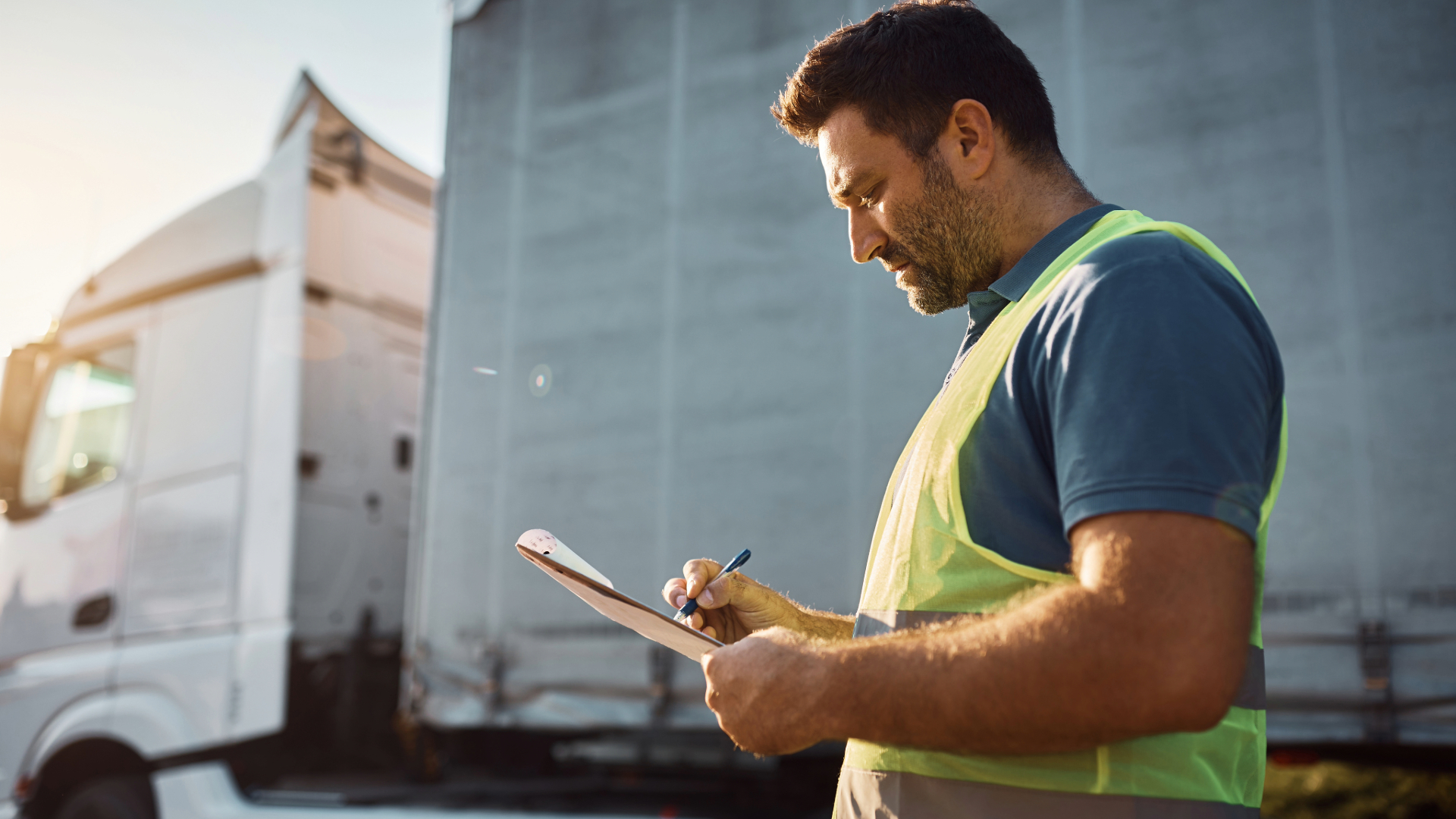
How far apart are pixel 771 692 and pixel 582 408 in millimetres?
2978

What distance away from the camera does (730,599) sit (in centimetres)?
169

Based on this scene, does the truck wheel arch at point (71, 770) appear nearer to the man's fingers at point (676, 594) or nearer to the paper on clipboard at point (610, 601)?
the man's fingers at point (676, 594)

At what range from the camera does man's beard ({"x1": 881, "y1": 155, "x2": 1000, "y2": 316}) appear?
1365 mm

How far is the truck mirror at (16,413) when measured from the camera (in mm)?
5211

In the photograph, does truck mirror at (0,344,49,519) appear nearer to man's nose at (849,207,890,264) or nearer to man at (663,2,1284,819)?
man's nose at (849,207,890,264)

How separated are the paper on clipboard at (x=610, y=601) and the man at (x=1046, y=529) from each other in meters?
0.15

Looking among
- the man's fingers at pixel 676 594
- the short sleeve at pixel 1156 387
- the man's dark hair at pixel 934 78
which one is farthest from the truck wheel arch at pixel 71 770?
the short sleeve at pixel 1156 387

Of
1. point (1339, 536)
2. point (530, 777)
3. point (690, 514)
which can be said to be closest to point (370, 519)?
point (530, 777)

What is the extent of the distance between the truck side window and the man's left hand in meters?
4.75

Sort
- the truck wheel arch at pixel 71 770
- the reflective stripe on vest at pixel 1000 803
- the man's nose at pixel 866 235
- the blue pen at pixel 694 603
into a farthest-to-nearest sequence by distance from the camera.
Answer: the truck wheel arch at pixel 71 770, the blue pen at pixel 694 603, the man's nose at pixel 866 235, the reflective stripe on vest at pixel 1000 803

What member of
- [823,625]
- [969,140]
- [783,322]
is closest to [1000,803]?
[823,625]

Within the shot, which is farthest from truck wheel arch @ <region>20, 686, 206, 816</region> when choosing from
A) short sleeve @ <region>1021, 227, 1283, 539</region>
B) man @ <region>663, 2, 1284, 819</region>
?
short sleeve @ <region>1021, 227, 1283, 539</region>

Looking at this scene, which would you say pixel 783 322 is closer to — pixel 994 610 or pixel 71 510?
pixel 994 610

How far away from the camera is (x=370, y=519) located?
16.4ft
